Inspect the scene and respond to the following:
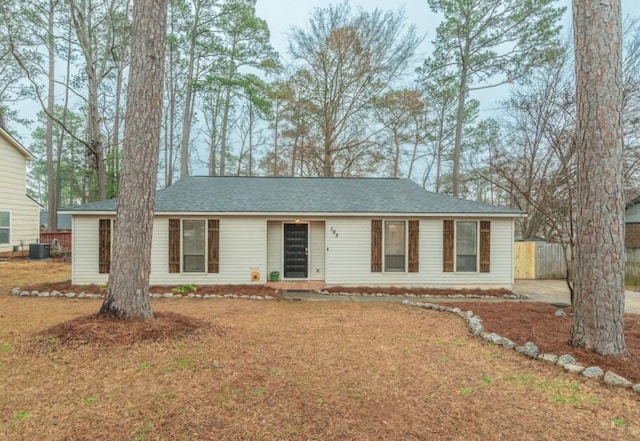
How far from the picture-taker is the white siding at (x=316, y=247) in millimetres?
9414

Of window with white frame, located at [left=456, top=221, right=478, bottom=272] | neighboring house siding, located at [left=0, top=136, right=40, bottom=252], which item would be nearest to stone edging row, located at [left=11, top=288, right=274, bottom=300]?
window with white frame, located at [left=456, top=221, right=478, bottom=272]

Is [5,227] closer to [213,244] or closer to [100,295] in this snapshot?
[100,295]

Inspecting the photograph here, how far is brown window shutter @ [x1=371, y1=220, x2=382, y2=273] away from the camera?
8.85 meters

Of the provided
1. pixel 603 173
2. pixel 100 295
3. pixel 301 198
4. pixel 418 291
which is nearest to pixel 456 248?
pixel 418 291

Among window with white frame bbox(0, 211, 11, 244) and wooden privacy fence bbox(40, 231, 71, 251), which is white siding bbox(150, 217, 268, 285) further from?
wooden privacy fence bbox(40, 231, 71, 251)

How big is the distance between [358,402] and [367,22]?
1590cm

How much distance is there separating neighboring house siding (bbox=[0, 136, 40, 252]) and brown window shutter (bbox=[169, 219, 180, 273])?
33.7ft

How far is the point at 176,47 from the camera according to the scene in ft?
49.6

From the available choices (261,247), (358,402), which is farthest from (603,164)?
(261,247)

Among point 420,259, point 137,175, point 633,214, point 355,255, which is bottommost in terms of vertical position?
point 420,259

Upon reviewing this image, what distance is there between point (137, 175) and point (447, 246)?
763 cm

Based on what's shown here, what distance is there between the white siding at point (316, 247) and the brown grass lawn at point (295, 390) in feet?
15.1

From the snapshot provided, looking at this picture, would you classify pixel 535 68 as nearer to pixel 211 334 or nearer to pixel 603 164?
pixel 603 164

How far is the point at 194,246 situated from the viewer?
8.71m
